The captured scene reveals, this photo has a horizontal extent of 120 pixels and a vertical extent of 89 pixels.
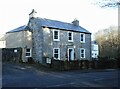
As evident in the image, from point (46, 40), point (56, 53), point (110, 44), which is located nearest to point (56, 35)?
point (46, 40)

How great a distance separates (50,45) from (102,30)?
51125 mm

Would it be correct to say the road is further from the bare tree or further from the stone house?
the bare tree

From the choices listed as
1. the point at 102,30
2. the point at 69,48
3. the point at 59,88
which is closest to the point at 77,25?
the point at 69,48

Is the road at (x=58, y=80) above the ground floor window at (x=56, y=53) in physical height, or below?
below

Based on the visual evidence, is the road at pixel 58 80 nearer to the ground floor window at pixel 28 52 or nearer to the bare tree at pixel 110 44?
the ground floor window at pixel 28 52

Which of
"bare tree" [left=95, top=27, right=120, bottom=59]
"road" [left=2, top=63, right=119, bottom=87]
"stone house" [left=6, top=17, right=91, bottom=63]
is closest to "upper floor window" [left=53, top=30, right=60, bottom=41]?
"stone house" [left=6, top=17, right=91, bottom=63]

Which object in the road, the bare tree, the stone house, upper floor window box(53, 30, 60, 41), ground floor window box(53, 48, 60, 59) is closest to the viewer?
the road

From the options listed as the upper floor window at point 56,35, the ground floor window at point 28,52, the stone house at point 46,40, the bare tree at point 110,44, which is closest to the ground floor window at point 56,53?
the stone house at point 46,40

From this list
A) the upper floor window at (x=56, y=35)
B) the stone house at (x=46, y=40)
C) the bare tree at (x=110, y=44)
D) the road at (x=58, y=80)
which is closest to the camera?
the road at (x=58, y=80)

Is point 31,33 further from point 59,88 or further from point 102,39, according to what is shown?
point 102,39

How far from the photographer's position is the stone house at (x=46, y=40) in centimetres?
3544

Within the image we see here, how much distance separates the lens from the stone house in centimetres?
3544

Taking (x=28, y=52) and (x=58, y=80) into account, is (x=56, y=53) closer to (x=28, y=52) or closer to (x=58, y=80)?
(x=28, y=52)

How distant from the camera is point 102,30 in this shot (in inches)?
3319
